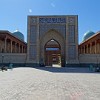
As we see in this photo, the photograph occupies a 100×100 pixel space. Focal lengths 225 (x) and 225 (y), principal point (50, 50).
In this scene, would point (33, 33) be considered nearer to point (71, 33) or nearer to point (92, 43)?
point (71, 33)

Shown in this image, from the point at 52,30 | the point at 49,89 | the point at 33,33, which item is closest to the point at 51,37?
the point at 52,30

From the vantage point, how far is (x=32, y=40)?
38594mm

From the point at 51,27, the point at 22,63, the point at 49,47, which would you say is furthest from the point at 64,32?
the point at 49,47

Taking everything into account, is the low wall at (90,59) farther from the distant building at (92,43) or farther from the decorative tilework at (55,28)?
the decorative tilework at (55,28)

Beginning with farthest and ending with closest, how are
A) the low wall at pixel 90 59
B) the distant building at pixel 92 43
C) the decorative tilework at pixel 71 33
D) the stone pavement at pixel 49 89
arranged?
the distant building at pixel 92 43
the decorative tilework at pixel 71 33
the low wall at pixel 90 59
the stone pavement at pixel 49 89

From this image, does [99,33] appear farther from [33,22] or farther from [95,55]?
[33,22]

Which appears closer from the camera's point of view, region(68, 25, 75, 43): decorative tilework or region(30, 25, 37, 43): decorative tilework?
region(68, 25, 75, 43): decorative tilework

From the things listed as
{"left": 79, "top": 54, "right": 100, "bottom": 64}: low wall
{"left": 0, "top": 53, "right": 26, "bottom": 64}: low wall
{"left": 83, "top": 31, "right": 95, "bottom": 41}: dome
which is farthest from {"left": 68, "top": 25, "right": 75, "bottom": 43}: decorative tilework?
{"left": 83, "top": 31, "right": 95, "bottom": 41}: dome

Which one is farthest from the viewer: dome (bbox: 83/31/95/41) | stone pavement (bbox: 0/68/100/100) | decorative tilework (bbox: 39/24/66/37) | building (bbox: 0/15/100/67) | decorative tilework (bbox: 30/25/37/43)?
dome (bbox: 83/31/95/41)

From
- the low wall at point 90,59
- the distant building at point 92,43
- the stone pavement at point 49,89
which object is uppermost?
the distant building at point 92,43

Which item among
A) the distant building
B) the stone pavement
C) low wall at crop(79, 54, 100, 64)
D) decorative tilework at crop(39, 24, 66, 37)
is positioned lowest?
the stone pavement

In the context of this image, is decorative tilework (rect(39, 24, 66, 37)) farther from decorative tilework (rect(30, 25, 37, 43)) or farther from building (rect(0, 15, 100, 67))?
decorative tilework (rect(30, 25, 37, 43))

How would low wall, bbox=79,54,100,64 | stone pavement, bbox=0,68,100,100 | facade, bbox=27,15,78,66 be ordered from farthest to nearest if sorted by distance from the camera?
facade, bbox=27,15,78,66 < low wall, bbox=79,54,100,64 < stone pavement, bbox=0,68,100,100

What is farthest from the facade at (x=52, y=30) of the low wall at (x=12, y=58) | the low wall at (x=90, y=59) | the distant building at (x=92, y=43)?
the distant building at (x=92, y=43)
